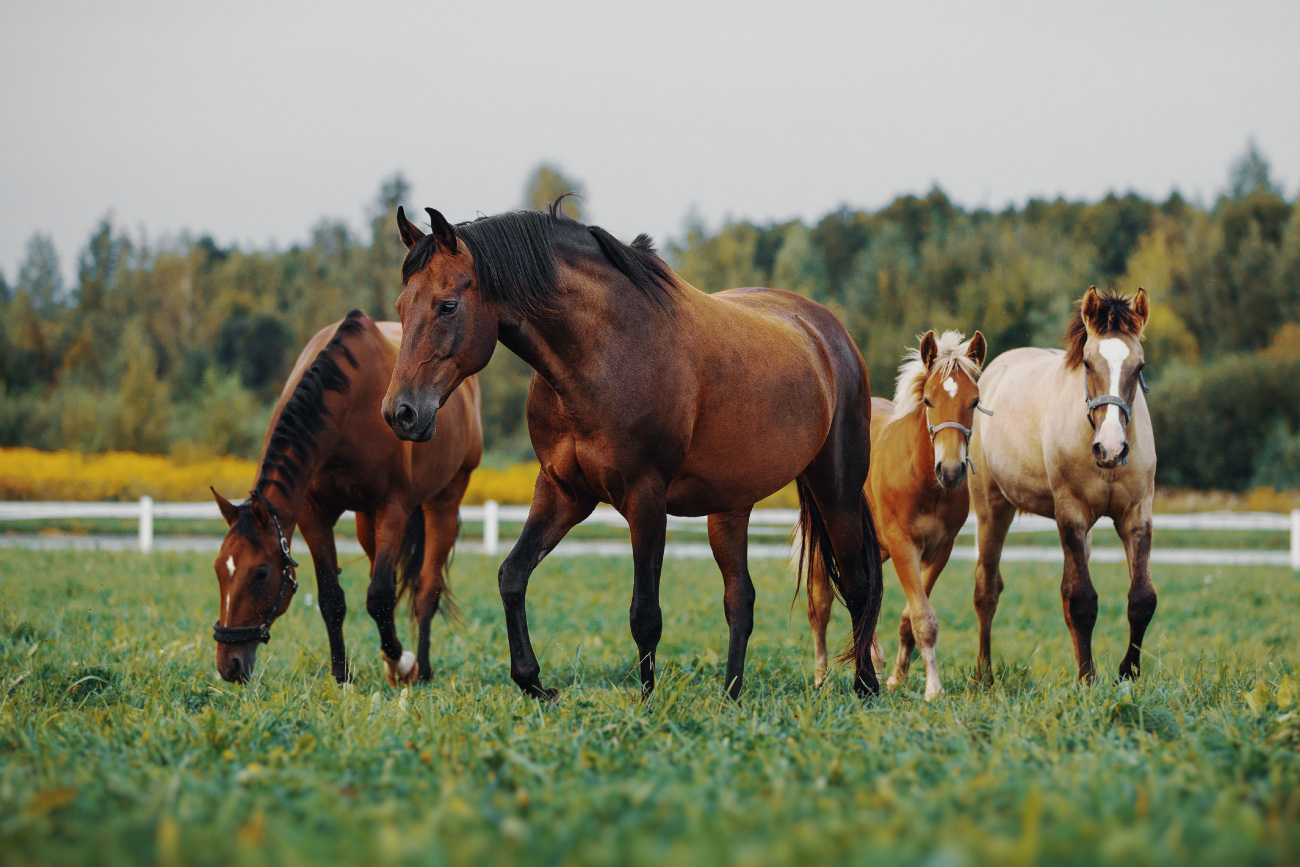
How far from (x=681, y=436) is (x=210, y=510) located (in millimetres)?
13673

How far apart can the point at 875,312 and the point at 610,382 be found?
2837cm

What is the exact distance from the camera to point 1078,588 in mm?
5555

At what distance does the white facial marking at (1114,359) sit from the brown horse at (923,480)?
2.72 feet

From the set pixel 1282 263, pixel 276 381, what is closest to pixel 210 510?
pixel 276 381

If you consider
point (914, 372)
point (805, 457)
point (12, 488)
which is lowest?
point (12, 488)

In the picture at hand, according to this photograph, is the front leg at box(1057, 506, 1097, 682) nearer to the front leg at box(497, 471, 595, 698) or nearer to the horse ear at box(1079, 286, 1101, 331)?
the horse ear at box(1079, 286, 1101, 331)

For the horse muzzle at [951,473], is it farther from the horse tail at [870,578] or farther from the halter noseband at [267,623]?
the halter noseband at [267,623]

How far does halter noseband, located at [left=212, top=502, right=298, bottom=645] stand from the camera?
15.6 ft

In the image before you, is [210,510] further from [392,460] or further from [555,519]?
[555,519]

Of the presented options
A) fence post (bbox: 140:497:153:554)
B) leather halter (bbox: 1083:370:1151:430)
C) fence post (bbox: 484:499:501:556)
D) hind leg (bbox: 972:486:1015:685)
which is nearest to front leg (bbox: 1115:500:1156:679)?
leather halter (bbox: 1083:370:1151:430)

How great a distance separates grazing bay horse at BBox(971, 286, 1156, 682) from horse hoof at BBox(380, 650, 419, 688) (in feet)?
11.0

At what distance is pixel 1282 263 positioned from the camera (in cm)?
3247

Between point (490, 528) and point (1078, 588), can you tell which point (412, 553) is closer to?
point (1078, 588)

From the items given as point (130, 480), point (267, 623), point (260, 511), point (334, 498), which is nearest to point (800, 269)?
point (130, 480)
